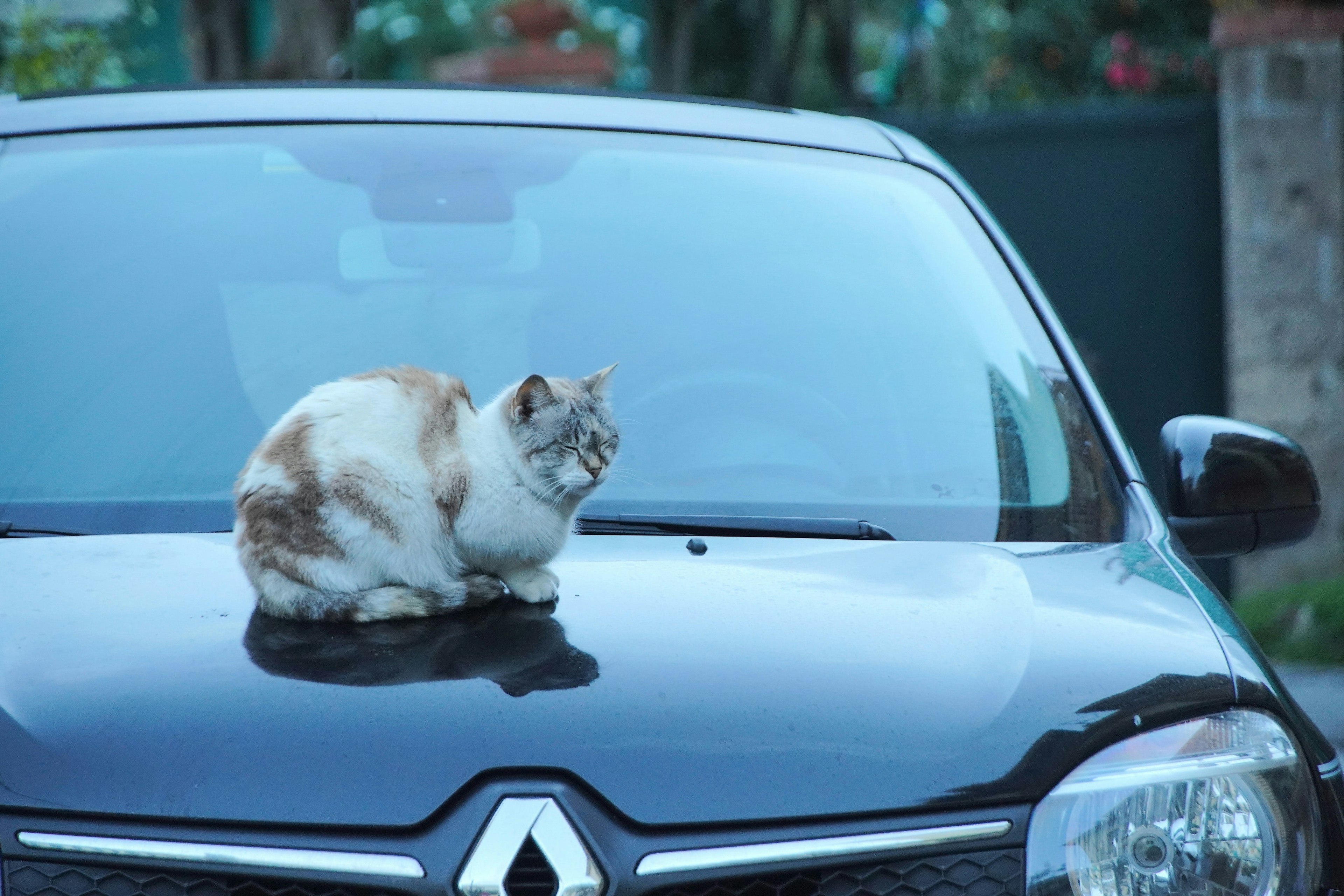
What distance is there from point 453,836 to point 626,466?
2.99 feet

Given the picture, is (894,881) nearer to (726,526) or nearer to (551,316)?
(726,526)

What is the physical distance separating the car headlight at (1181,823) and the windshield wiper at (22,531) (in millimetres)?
1399

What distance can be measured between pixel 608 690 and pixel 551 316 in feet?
3.43

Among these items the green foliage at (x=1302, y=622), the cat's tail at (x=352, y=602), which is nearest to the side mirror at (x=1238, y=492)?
the cat's tail at (x=352, y=602)

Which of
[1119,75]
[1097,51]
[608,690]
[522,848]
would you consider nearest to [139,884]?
[522,848]

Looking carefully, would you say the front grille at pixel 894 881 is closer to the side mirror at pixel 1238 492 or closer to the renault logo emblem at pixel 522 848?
the renault logo emblem at pixel 522 848

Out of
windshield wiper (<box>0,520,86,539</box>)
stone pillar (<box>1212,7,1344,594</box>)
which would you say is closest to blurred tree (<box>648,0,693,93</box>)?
stone pillar (<box>1212,7,1344,594</box>)

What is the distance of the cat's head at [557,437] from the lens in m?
2.00

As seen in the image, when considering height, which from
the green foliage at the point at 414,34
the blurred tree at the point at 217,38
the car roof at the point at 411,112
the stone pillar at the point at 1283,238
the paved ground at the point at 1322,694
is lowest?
the paved ground at the point at 1322,694

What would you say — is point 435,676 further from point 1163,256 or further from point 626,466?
point 1163,256

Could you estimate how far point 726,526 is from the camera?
2.23 metres

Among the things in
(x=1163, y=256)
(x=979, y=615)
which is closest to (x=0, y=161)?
(x=979, y=615)

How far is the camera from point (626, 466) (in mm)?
2330

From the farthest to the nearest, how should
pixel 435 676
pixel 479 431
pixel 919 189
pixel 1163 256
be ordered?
pixel 1163 256 → pixel 919 189 → pixel 479 431 → pixel 435 676
